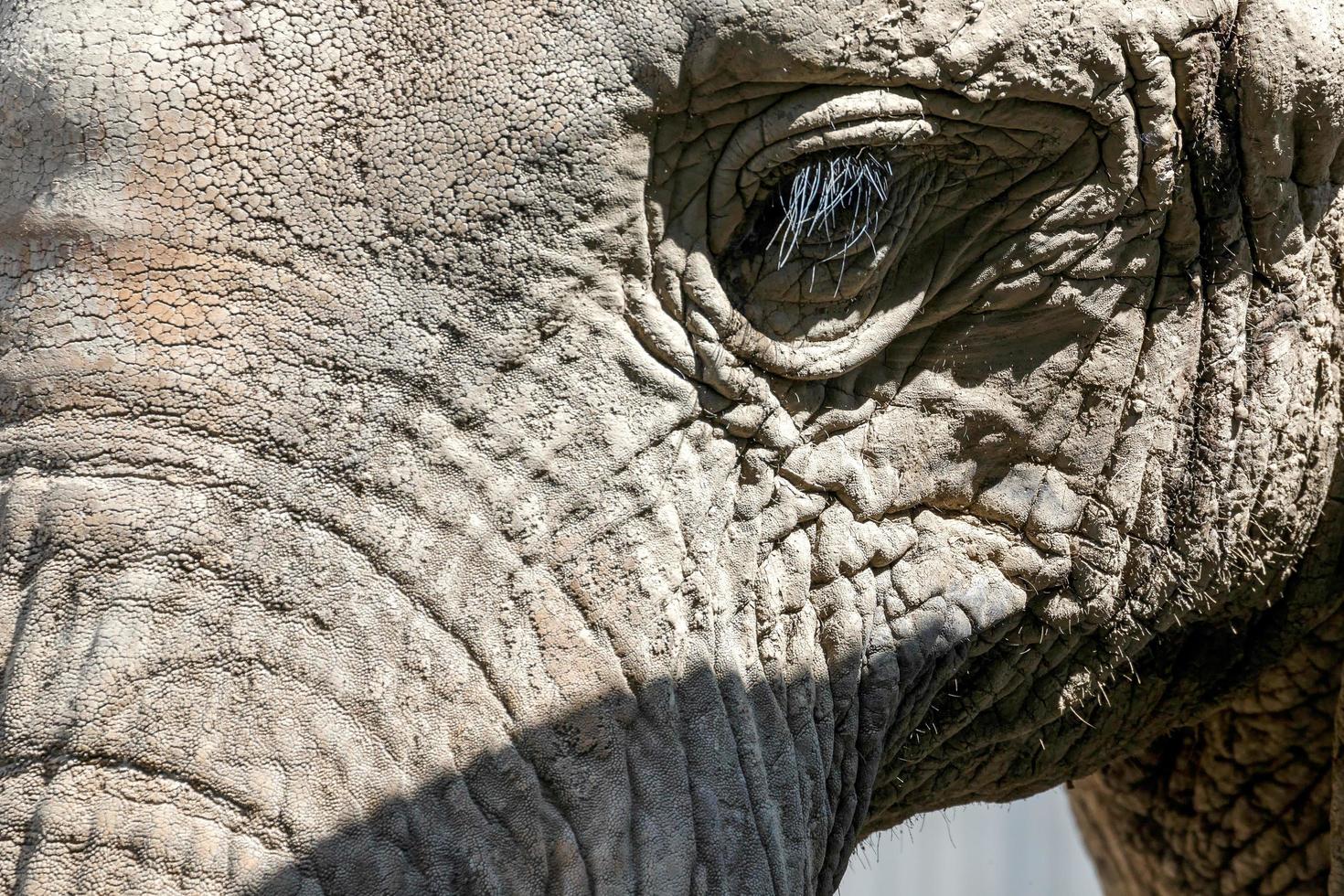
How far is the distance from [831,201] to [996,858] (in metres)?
7.27

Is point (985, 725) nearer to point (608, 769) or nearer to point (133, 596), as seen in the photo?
point (608, 769)

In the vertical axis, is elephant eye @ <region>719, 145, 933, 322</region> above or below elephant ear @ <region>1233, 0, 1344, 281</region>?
below

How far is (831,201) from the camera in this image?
179 cm

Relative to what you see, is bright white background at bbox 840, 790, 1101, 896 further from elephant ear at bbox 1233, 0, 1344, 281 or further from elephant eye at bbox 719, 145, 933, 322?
elephant eye at bbox 719, 145, 933, 322

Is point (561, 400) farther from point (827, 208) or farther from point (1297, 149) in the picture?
point (1297, 149)

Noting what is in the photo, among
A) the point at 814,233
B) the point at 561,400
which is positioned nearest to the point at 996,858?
the point at 814,233

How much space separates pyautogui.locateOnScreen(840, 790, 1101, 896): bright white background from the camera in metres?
8.34

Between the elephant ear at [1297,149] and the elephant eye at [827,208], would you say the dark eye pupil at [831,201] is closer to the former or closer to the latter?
the elephant eye at [827,208]

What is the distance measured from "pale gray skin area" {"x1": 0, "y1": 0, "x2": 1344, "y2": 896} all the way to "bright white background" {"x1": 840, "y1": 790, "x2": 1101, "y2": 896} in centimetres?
637

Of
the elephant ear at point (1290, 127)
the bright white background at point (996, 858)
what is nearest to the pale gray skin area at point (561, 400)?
the elephant ear at point (1290, 127)

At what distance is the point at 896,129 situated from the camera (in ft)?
5.83

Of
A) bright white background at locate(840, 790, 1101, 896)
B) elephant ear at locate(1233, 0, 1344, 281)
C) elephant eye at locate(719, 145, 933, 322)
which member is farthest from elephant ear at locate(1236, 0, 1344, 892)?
bright white background at locate(840, 790, 1101, 896)

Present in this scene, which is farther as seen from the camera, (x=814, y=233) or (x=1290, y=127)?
(x=1290, y=127)

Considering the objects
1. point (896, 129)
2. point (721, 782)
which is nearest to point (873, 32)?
point (896, 129)
